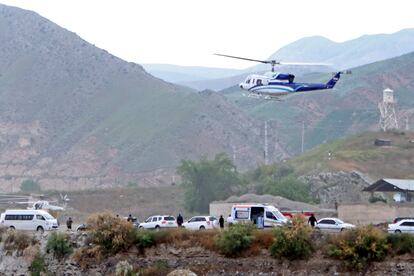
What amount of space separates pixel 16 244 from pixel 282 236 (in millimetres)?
13121

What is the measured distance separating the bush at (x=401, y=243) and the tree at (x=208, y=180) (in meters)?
81.4

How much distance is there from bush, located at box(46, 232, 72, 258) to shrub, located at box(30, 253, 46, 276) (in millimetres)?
486

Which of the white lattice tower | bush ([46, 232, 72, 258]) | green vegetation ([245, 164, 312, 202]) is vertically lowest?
bush ([46, 232, 72, 258])

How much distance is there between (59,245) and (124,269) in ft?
12.5

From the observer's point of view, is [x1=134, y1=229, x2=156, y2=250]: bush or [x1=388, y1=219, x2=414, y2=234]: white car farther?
[x1=388, y1=219, x2=414, y2=234]: white car

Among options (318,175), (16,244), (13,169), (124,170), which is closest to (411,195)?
(318,175)

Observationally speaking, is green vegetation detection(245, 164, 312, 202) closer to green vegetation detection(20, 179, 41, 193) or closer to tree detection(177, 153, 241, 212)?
tree detection(177, 153, 241, 212)

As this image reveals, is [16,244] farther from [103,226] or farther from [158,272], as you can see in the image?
[158,272]

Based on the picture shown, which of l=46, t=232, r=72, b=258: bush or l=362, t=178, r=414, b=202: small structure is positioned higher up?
l=362, t=178, r=414, b=202: small structure

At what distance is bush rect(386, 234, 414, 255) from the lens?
42219 mm

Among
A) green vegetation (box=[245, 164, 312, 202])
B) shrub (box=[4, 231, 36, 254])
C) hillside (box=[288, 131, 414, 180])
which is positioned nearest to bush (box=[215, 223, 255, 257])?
shrub (box=[4, 231, 36, 254])

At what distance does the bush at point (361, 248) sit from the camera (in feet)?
139

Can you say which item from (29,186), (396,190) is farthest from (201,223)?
Answer: (29,186)

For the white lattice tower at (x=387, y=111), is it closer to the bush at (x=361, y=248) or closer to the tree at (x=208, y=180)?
the tree at (x=208, y=180)
